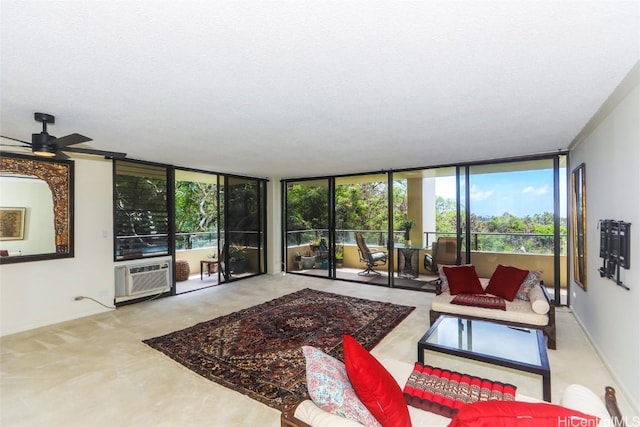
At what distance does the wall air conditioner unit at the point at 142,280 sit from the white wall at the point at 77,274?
5.5 inches

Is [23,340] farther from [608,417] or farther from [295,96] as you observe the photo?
[608,417]

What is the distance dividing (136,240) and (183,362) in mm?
2959

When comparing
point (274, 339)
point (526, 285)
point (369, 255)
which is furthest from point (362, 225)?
point (274, 339)

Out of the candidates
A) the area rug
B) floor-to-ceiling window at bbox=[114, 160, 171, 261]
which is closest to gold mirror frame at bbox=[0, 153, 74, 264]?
floor-to-ceiling window at bbox=[114, 160, 171, 261]

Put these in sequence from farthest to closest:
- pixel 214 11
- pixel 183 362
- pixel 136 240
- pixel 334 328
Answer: pixel 136 240, pixel 334 328, pixel 183 362, pixel 214 11

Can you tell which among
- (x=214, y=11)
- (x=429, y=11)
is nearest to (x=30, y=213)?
(x=214, y=11)

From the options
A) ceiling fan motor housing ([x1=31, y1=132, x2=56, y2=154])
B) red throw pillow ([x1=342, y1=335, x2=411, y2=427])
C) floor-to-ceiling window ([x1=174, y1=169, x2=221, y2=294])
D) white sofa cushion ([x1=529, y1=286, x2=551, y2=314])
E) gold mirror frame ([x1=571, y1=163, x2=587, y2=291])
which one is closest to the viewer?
red throw pillow ([x1=342, y1=335, x2=411, y2=427])

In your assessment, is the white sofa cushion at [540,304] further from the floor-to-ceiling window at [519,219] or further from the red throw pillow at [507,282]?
the floor-to-ceiling window at [519,219]

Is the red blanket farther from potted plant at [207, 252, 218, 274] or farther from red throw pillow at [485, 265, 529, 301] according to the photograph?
potted plant at [207, 252, 218, 274]

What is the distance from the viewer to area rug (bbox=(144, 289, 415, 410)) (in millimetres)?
2650

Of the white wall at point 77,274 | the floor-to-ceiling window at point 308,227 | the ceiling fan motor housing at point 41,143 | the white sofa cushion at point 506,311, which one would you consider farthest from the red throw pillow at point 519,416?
the floor-to-ceiling window at point 308,227

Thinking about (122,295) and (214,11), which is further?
(122,295)

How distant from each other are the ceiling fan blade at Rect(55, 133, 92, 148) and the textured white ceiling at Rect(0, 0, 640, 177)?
0.25 meters

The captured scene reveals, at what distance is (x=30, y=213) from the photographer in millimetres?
4020
